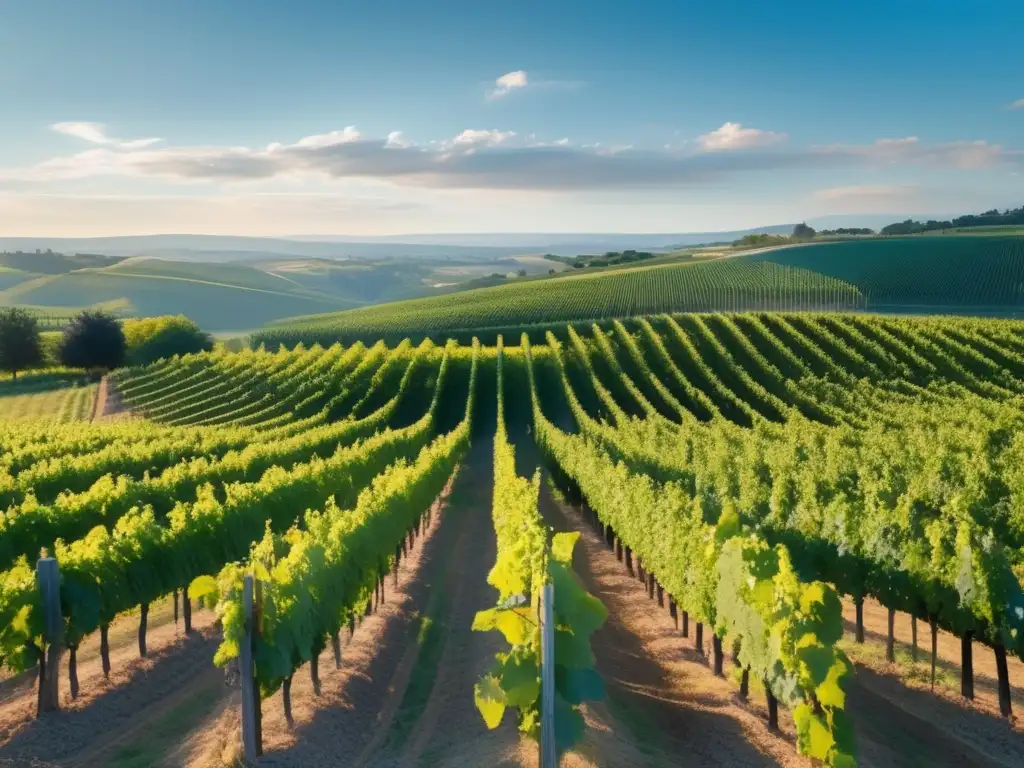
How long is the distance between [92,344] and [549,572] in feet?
277

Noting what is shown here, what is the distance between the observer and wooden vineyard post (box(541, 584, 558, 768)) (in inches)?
367

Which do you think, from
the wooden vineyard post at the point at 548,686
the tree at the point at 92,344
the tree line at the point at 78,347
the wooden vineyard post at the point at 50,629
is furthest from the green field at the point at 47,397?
the wooden vineyard post at the point at 548,686

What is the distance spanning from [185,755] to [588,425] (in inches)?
1571

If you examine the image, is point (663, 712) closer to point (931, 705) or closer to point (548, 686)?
point (931, 705)

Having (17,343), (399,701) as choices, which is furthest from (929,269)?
(399,701)

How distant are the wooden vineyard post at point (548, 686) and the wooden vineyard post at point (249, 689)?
3912 millimetres

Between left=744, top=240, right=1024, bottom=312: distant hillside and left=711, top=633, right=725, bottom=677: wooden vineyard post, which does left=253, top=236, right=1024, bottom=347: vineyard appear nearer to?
left=744, top=240, right=1024, bottom=312: distant hillside

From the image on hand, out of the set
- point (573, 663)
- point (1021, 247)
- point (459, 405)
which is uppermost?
point (1021, 247)

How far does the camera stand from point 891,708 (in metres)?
15.1

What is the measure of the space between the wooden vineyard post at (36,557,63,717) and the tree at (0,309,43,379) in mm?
81744

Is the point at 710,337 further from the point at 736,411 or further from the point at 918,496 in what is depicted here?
the point at 918,496

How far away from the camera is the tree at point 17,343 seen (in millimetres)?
83938

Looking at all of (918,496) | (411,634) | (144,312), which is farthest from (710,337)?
(144,312)

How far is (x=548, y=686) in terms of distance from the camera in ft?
30.8
